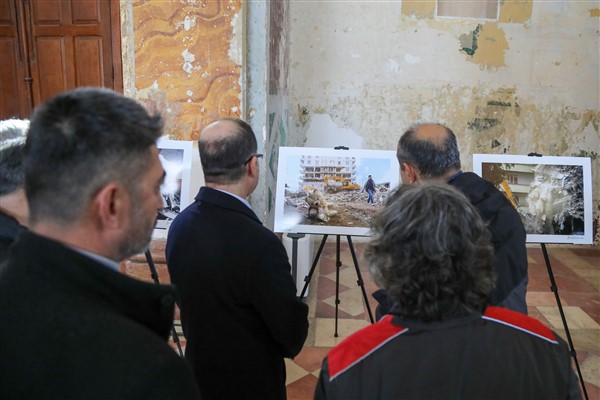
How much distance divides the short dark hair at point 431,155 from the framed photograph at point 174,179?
1.53 meters

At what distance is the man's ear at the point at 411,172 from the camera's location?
7.13 feet

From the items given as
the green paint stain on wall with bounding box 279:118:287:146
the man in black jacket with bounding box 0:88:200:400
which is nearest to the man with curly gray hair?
the man in black jacket with bounding box 0:88:200:400

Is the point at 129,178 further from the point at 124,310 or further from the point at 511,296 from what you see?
the point at 511,296

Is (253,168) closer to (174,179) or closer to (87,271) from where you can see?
(87,271)

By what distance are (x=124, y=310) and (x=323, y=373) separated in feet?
1.65

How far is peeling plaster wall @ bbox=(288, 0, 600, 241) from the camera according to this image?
225 inches

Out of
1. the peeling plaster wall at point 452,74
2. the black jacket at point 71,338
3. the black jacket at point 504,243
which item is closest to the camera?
the black jacket at point 71,338

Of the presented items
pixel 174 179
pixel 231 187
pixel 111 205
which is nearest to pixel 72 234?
pixel 111 205

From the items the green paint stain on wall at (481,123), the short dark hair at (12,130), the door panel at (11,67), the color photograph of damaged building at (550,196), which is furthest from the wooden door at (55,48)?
the green paint stain on wall at (481,123)

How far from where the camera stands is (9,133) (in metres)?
1.72

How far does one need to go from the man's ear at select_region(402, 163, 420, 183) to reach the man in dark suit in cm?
70

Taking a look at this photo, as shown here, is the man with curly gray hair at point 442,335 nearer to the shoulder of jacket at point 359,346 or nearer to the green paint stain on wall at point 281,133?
the shoulder of jacket at point 359,346

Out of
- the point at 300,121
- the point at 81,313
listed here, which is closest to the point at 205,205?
the point at 81,313

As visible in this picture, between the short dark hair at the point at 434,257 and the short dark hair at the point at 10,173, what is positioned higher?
the short dark hair at the point at 10,173
